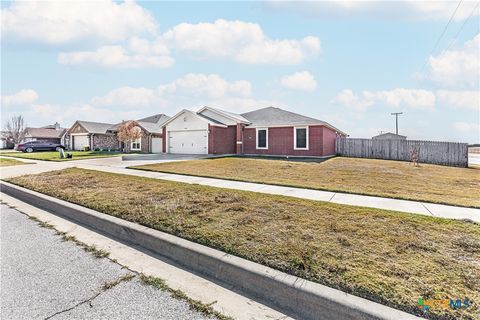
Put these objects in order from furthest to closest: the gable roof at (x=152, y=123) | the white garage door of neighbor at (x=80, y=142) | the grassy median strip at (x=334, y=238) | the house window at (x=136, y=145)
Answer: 1. the white garage door of neighbor at (x=80, y=142)
2. the house window at (x=136, y=145)
3. the gable roof at (x=152, y=123)
4. the grassy median strip at (x=334, y=238)

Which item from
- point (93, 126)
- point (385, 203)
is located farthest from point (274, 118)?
point (93, 126)

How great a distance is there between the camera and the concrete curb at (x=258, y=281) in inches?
89.6

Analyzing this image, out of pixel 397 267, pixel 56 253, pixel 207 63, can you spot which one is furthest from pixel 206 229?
pixel 207 63

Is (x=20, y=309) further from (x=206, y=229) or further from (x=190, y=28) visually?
(x=190, y=28)

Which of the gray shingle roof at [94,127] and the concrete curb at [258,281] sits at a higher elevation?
the gray shingle roof at [94,127]

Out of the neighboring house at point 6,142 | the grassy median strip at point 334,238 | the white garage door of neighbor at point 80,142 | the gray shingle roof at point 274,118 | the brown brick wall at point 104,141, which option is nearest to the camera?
the grassy median strip at point 334,238

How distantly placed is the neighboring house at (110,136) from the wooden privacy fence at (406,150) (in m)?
20.4

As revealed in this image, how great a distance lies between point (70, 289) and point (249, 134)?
19.9 meters

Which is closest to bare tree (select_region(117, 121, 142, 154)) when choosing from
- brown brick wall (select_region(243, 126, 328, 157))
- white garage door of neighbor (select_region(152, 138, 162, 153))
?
white garage door of neighbor (select_region(152, 138, 162, 153))

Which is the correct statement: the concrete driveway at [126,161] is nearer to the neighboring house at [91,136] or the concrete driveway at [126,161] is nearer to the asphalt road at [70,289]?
the asphalt road at [70,289]

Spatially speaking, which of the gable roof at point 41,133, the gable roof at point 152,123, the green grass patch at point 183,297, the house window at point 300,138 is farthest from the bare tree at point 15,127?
the green grass patch at point 183,297

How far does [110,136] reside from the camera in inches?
1428

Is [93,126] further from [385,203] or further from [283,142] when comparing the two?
[385,203]

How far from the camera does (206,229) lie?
13.1ft
